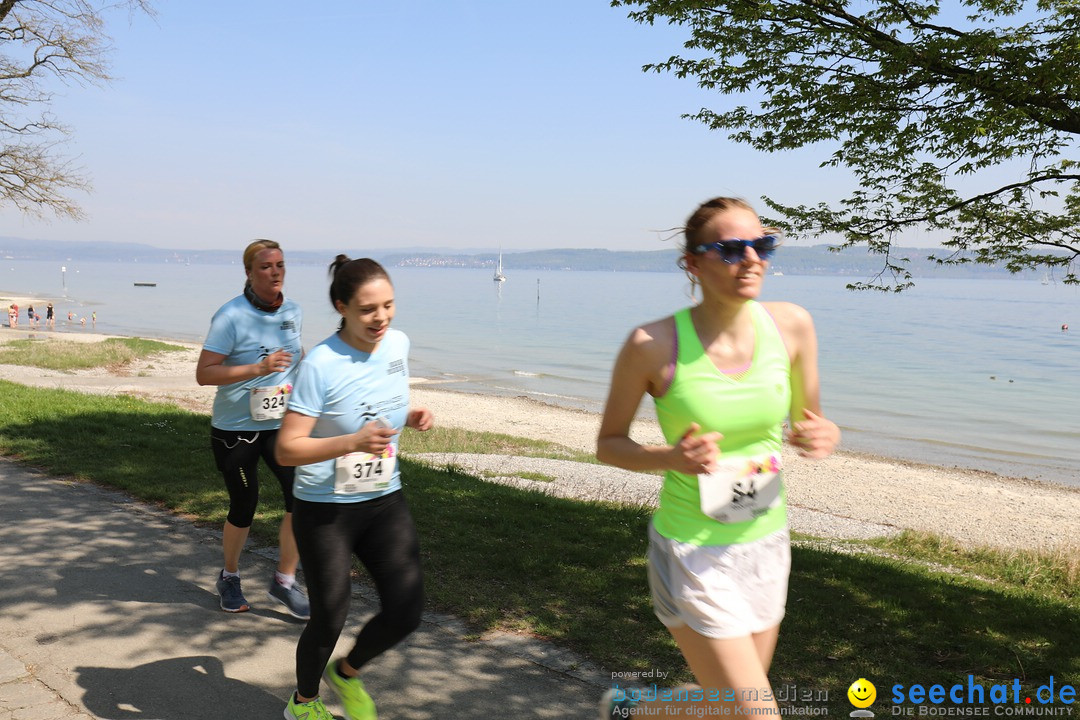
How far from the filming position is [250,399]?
465 cm

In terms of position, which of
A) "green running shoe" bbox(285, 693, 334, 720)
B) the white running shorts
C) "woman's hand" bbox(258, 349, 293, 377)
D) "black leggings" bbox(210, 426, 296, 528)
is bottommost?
"green running shoe" bbox(285, 693, 334, 720)

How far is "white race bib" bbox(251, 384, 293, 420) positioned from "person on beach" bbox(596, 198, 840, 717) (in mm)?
2551

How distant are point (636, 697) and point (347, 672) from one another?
1209 millimetres

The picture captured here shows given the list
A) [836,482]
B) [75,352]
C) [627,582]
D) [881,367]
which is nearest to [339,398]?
[627,582]

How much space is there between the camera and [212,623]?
4.51 metres

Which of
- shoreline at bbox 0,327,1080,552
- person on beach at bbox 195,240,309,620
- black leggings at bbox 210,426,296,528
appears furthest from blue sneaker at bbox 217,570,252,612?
shoreline at bbox 0,327,1080,552

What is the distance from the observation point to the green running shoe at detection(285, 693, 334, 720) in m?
3.39

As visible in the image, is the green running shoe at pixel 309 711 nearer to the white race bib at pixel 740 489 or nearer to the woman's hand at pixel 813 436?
the white race bib at pixel 740 489

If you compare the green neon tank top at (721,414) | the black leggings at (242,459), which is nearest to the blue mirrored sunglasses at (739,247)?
the green neon tank top at (721,414)

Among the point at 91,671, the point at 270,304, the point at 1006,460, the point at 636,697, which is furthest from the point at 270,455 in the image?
the point at 1006,460

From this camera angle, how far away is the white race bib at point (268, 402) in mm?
4637

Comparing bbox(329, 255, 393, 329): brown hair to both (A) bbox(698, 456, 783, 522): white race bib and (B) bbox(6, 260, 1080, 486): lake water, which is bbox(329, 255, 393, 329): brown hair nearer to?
(B) bbox(6, 260, 1080, 486): lake water

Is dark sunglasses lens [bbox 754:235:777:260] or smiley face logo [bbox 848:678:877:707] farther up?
dark sunglasses lens [bbox 754:235:777:260]

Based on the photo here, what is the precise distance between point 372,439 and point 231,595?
2207mm
